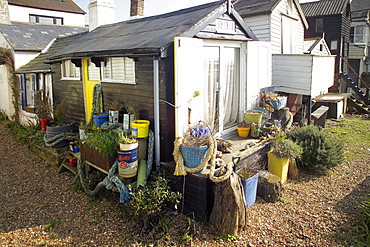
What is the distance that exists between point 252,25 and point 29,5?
25460mm

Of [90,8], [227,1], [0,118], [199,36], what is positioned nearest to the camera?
[199,36]

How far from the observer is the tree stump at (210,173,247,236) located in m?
4.85

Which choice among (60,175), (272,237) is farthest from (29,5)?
(272,237)

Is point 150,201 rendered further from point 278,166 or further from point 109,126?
point 278,166

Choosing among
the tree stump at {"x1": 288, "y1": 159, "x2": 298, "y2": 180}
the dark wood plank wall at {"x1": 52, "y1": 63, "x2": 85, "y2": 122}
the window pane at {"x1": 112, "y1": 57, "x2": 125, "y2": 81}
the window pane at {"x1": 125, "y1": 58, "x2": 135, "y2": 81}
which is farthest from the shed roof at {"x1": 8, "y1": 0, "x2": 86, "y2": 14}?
the tree stump at {"x1": 288, "y1": 159, "x2": 298, "y2": 180}

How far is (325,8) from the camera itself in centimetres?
2272

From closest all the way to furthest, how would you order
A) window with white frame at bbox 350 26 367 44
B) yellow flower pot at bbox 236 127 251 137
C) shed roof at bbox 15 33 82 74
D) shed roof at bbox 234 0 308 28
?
1. yellow flower pot at bbox 236 127 251 137
2. shed roof at bbox 15 33 82 74
3. shed roof at bbox 234 0 308 28
4. window with white frame at bbox 350 26 367 44

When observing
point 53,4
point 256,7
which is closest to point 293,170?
point 256,7

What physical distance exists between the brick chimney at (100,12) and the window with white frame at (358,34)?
22.8m

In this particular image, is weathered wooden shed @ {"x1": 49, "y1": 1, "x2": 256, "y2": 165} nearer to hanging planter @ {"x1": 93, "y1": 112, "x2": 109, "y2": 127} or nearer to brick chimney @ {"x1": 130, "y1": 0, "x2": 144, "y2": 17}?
hanging planter @ {"x1": 93, "y1": 112, "x2": 109, "y2": 127}

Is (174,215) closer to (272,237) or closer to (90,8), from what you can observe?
(272,237)

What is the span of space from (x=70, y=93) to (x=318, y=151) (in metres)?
7.15

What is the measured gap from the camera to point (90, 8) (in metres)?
11.0

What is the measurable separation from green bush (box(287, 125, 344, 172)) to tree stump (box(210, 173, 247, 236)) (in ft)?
9.88
